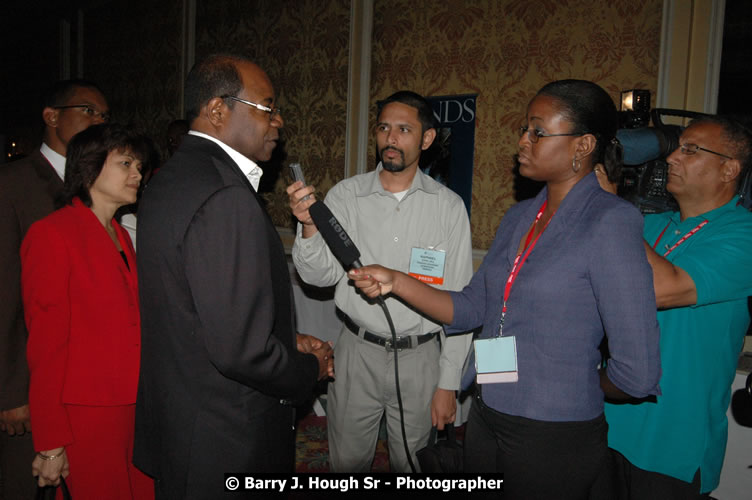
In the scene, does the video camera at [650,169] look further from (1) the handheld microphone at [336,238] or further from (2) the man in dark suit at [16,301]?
(2) the man in dark suit at [16,301]

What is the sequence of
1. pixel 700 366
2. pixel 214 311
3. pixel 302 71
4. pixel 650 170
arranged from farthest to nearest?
pixel 302 71, pixel 650 170, pixel 700 366, pixel 214 311

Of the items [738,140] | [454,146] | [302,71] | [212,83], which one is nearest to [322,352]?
[212,83]

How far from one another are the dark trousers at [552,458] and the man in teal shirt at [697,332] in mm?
295

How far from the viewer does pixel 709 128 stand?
1650mm

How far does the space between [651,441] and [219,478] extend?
130 cm

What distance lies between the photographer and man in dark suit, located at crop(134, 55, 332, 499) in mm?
1163

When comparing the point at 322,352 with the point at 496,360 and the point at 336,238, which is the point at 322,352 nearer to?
A: the point at 336,238

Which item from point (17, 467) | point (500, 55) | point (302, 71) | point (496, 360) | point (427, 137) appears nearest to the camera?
point (496, 360)

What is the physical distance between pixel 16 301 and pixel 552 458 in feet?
6.14

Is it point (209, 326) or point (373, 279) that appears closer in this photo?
point (209, 326)

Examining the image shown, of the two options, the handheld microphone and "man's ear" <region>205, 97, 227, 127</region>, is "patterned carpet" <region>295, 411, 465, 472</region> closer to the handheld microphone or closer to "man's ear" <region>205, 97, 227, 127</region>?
the handheld microphone

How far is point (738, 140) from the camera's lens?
1626 mm

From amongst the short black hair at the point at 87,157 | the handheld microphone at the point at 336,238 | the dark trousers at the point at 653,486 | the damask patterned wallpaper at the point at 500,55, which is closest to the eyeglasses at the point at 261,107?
the handheld microphone at the point at 336,238

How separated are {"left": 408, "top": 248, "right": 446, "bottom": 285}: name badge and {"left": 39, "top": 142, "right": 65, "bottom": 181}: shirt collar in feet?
5.04
